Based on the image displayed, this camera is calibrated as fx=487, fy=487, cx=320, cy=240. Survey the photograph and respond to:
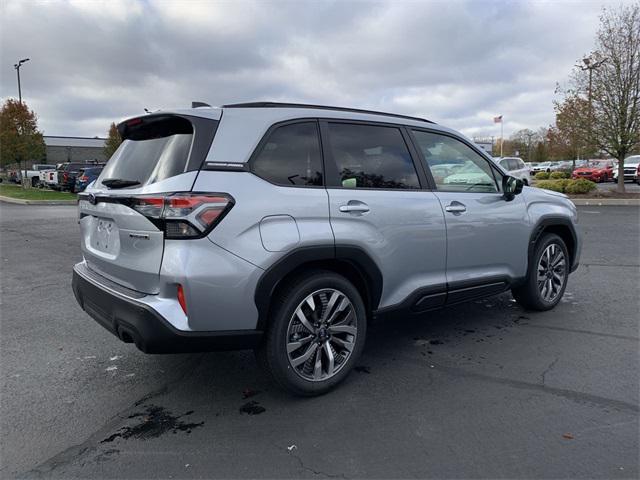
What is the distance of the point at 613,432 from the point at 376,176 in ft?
7.30

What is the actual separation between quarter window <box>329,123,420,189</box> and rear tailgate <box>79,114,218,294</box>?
0.96m

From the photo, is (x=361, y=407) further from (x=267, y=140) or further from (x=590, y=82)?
(x=590, y=82)

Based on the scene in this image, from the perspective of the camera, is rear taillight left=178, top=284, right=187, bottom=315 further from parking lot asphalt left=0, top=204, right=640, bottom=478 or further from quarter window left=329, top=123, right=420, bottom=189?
quarter window left=329, top=123, right=420, bottom=189

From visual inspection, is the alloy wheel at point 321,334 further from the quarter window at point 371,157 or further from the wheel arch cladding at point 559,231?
the wheel arch cladding at point 559,231

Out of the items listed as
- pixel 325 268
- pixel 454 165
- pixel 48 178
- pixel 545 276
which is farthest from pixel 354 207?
pixel 48 178

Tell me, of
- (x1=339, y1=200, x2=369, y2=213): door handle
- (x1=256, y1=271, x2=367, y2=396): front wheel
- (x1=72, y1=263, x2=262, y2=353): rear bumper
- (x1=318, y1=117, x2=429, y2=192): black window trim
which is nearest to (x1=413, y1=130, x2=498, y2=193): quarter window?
(x1=318, y1=117, x2=429, y2=192): black window trim

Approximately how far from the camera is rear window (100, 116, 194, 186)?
2.98 meters

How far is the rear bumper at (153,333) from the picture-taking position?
2793 millimetres

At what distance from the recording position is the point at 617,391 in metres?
3.35

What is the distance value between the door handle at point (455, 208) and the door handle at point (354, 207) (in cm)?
89

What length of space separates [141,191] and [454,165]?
270 centimetres

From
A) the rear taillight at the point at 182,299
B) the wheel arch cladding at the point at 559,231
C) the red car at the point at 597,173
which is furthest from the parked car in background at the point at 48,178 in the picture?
the red car at the point at 597,173

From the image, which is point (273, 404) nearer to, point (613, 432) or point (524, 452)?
point (524, 452)

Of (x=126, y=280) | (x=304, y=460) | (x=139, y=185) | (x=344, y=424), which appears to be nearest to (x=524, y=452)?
(x=344, y=424)
